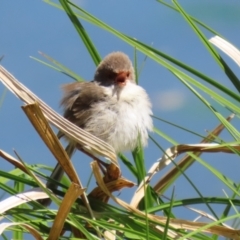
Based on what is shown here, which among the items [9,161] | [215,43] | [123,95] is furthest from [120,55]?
[9,161]

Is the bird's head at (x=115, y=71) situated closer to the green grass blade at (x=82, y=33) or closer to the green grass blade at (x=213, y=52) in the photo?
the green grass blade at (x=82, y=33)

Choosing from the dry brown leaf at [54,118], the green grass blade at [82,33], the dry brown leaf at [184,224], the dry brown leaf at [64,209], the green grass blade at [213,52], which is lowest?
the dry brown leaf at [64,209]

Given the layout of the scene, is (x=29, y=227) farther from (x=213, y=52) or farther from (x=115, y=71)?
(x=115, y=71)

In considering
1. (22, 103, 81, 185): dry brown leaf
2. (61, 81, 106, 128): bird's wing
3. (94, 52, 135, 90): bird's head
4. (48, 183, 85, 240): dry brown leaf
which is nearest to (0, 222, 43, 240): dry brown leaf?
(48, 183, 85, 240): dry brown leaf

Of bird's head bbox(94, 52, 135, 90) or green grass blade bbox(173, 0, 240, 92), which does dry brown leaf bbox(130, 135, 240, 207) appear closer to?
green grass blade bbox(173, 0, 240, 92)

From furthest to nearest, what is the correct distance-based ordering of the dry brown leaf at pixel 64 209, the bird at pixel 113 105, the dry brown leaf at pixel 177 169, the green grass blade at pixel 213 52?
the bird at pixel 113 105
the dry brown leaf at pixel 177 169
the green grass blade at pixel 213 52
the dry brown leaf at pixel 64 209

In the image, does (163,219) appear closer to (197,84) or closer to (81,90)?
(197,84)

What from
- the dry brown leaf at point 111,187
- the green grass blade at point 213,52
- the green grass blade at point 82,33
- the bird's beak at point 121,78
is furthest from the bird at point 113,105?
the green grass blade at point 213,52
